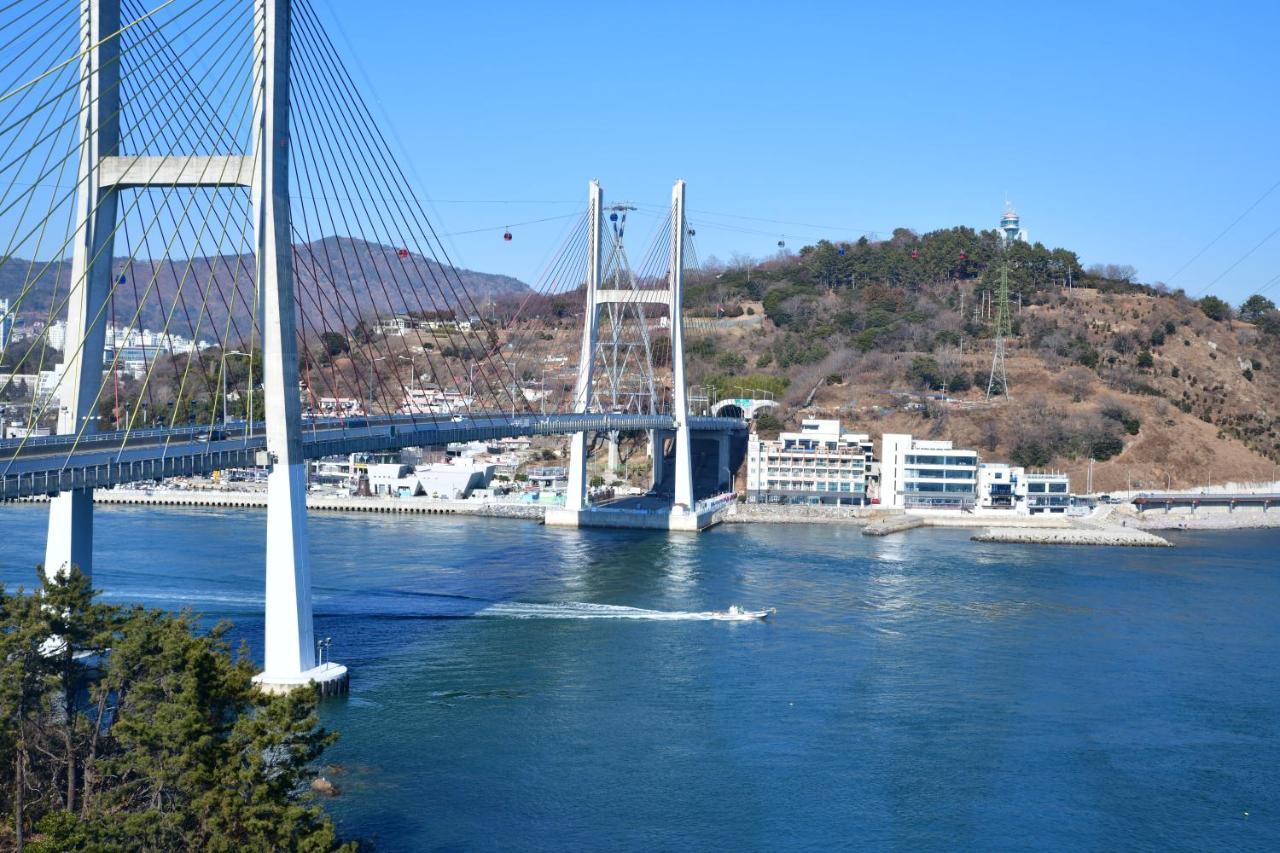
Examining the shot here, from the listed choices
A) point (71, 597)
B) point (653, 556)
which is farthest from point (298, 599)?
point (653, 556)

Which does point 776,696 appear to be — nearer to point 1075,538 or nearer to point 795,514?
point 1075,538

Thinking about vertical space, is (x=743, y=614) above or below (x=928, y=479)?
below

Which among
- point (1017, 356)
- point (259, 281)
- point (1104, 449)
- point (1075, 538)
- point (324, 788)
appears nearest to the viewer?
point (324, 788)

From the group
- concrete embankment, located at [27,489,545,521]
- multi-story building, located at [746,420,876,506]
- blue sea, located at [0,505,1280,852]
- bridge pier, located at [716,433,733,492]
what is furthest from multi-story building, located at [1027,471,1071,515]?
concrete embankment, located at [27,489,545,521]

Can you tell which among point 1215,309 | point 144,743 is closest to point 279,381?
point 144,743

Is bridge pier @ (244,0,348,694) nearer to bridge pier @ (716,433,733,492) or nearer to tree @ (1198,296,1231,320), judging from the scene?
bridge pier @ (716,433,733,492)

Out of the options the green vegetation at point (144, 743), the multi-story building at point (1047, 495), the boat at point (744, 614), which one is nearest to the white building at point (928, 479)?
the multi-story building at point (1047, 495)

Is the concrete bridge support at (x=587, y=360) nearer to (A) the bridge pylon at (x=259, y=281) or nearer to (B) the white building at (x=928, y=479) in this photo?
(B) the white building at (x=928, y=479)

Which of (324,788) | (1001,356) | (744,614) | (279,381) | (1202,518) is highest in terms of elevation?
(1001,356)
